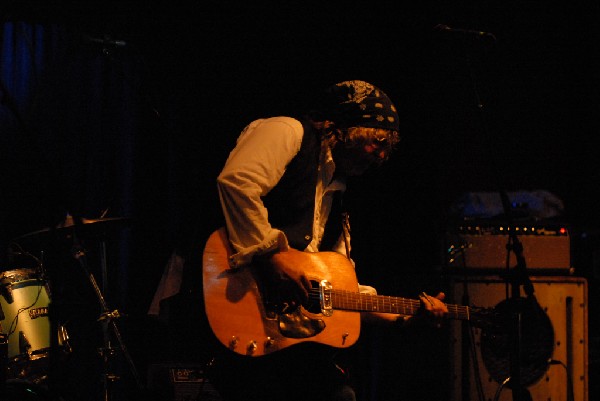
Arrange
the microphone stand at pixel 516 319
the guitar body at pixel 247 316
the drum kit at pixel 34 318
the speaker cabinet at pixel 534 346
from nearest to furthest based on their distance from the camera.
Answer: the guitar body at pixel 247 316 < the microphone stand at pixel 516 319 < the drum kit at pixel 34 318 < the speaker cabinet at pixel 534 346

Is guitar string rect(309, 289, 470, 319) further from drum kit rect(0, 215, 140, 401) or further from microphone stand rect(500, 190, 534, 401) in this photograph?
drum kit rect(0, 215, 140, 401)

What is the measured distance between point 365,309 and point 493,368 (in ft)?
4.27

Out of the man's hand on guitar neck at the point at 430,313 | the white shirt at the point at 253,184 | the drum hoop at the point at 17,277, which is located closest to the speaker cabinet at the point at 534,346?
the man's hand on guitar neck at the point at 430,313

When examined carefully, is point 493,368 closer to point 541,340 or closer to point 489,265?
point 541,340

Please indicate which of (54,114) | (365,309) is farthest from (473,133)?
(54,114)

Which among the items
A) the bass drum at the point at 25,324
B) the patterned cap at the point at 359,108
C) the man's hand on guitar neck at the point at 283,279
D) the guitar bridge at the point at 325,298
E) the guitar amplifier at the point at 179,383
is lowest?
the guitar amplifier at the point at 179,383

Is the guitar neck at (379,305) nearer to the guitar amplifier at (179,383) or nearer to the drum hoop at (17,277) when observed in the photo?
the guitar amplifier at (179,383)

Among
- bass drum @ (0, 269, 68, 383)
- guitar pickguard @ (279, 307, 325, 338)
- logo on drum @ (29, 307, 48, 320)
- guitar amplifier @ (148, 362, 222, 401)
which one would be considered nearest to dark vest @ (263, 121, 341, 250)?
guitar pickguard @ (279, 307, 325, 338)

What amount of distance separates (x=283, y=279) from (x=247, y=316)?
214mm

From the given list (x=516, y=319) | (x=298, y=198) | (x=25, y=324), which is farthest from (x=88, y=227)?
(x=516, y=319)

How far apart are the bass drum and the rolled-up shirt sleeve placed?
1.47m

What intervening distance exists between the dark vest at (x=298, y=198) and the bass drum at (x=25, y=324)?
4.86 feet

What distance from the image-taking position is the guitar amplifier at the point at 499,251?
13.6 feet

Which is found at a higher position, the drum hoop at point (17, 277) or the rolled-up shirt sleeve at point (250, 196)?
the rolled-up shirt sleeve at point (250, 196)
